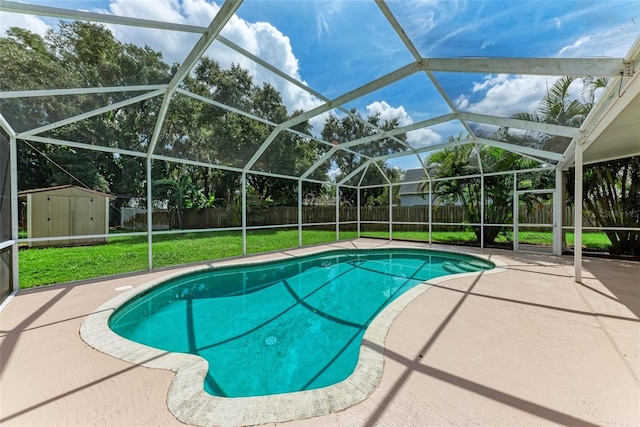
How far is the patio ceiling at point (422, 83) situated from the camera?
3.04 metres

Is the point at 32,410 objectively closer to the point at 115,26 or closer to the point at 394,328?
the point at 394,328

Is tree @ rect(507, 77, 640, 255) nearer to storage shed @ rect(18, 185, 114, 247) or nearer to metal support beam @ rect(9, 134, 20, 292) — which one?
metal support beam @ rect(9, 134, 20, 292)

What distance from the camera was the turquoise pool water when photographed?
2.85 metres

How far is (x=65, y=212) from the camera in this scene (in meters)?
9.38

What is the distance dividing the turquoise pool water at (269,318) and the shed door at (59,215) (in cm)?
712

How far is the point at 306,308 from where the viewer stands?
466 cm

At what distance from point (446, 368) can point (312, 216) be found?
12.0 m

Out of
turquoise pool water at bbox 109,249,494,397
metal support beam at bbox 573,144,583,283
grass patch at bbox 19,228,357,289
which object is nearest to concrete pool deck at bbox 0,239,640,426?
turquoise pool water at bbox 109,249,494,397

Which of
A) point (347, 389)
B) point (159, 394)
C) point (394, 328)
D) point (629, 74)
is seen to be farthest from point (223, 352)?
point (629, 74)

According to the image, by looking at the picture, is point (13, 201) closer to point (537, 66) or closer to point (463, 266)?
point (537, 66)

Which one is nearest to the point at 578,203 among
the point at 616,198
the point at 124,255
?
the point at 616,198

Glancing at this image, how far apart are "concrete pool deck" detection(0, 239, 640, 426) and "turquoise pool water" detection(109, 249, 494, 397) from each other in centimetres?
65

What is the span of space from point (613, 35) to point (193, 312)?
671 centimetres

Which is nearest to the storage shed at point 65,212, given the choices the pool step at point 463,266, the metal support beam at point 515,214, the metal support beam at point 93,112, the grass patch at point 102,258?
the grass patch at point 102,258
